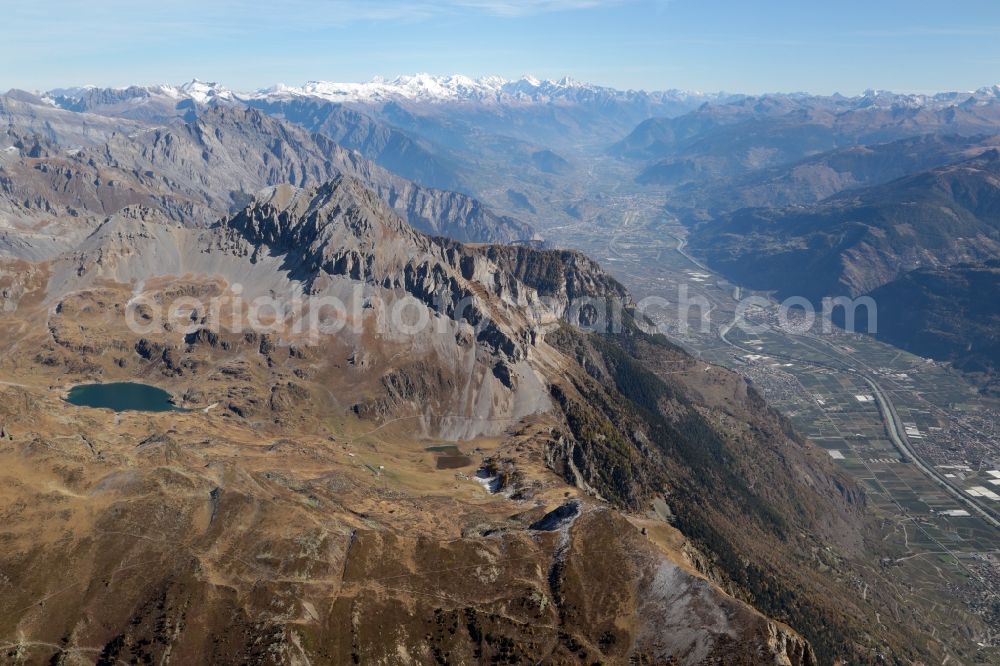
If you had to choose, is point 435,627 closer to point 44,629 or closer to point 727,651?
point 727,651

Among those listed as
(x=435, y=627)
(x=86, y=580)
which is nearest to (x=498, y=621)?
(x=435, y=627)

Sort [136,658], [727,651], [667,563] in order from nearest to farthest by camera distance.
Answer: [136,658] < [727,651] < [667,563]

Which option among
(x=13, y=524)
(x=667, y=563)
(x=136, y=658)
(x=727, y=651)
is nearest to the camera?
(x=136, y=658)

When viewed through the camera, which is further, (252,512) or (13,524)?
(252,512)

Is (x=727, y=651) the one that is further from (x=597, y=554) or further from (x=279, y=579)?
(x=279, y=579)

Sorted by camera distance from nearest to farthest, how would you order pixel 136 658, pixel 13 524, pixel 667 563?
pixel 136 658
pixel 13 524
pixel 667 563

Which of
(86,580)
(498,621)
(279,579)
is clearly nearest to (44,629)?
(86,580)

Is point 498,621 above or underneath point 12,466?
underneath

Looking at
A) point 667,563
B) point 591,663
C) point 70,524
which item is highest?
point 70,524

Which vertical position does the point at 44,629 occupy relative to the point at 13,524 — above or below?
below
